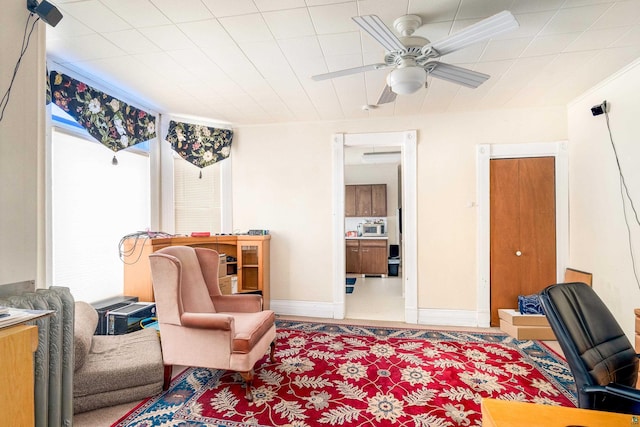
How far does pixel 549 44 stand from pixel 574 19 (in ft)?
1.00

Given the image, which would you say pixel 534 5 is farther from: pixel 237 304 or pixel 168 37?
pixel 237 304

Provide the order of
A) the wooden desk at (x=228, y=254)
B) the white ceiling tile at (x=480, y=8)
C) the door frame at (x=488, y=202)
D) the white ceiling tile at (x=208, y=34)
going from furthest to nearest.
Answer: the door frame at (x=488, y=202) → the wooden desk at (x=228, y=254) → the white ceiling tile at (x=208, y=34) → the white ceiling tile at (x=480, y=8)

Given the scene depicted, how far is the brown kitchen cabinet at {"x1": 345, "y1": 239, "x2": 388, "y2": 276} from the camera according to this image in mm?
6949

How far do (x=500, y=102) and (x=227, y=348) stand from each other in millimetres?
3749

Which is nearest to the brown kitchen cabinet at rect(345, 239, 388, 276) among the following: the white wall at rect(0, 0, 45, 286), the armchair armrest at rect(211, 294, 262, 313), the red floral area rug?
the red floral area rug

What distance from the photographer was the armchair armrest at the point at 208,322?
87.7 inches

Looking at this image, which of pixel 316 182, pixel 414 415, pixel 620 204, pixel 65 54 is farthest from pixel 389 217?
pixel 65 54

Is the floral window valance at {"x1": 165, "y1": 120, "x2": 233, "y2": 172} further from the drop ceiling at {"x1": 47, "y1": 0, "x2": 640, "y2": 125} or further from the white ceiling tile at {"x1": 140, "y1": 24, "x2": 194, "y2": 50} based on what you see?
the white ceiling tile at {"x1": 140, "y1": 24, "x2": 194, "y2": 50}

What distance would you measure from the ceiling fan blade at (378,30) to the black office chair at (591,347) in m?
1.54

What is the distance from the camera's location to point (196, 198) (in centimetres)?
420

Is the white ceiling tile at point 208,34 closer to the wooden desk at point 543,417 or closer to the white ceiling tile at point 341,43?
the white ceiling tile at point 341,43

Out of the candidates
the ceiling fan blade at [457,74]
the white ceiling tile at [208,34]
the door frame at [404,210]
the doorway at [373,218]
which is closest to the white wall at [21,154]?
the white ceiling tile at [208,34]

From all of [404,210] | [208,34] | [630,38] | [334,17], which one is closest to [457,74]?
[334,17]

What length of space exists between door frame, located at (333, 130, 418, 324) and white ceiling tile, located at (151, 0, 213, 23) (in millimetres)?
2367
